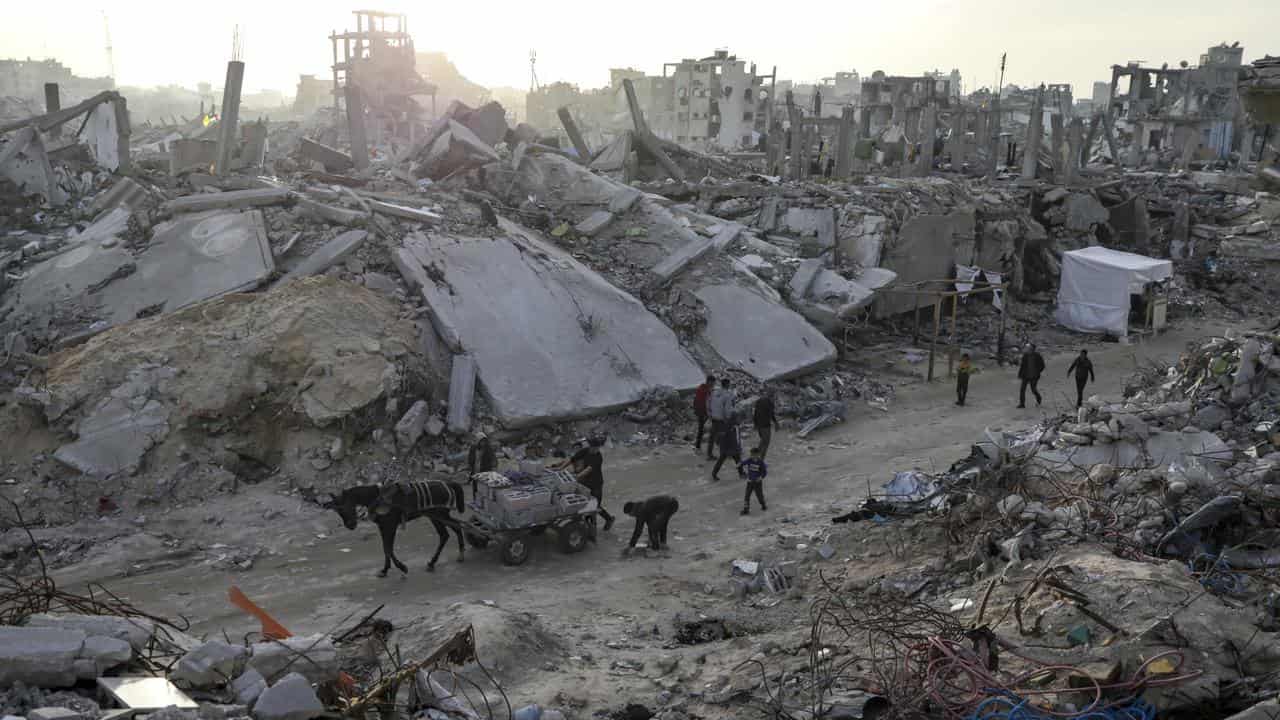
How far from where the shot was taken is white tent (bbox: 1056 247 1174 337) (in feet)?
68.0

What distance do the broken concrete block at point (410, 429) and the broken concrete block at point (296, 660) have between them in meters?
6.27

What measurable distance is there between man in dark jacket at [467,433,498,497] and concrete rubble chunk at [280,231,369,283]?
403cm

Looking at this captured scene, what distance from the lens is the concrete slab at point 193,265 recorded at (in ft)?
45.0

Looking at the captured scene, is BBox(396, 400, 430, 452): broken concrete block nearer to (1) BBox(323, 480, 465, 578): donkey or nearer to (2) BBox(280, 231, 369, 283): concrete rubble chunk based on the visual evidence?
(1) BBox(323, 480, 465, 578): donkey

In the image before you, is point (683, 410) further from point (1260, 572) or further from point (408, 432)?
point (1260, 572)

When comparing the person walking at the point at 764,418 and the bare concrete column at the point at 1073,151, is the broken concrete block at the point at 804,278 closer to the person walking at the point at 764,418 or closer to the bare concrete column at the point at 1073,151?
the person walking at the point at 764,418

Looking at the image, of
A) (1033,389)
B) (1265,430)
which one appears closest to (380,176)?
(1033,389)

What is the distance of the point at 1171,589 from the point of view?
265 inches

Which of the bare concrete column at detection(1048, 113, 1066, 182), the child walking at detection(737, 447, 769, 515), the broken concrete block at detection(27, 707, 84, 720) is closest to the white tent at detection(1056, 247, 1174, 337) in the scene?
the bare concrete column at detection(1048, 113, 1066, 182)

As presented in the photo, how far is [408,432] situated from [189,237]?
542cm

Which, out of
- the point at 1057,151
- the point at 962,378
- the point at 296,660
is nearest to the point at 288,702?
the point at 296,660

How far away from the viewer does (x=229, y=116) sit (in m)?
17.0

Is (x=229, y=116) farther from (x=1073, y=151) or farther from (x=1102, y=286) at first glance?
(x=1073, y=151)

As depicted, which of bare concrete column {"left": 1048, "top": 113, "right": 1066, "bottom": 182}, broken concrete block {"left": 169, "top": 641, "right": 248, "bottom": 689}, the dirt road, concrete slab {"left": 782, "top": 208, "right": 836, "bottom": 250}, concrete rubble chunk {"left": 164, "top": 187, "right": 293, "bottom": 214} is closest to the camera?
broken concrete block {"left": 169, "top": 641, "right": 248, "bottom": 689}
